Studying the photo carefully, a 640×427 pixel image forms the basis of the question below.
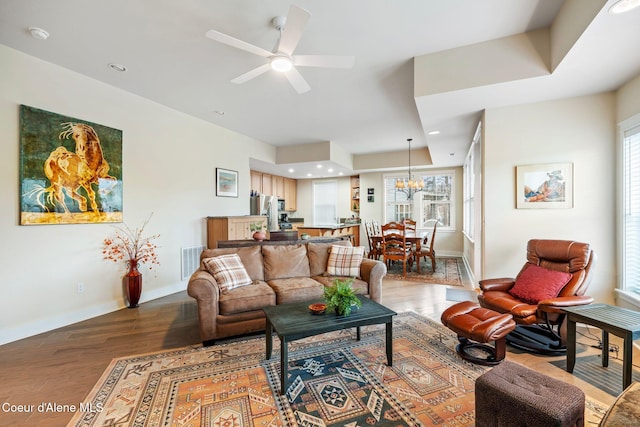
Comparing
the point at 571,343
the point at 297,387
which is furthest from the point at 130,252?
the point at 571,343

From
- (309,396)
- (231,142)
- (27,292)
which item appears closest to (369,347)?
(309,396)

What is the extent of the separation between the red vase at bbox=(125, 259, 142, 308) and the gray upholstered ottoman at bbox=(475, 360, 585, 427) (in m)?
3.94

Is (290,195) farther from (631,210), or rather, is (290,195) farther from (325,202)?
(631,210)

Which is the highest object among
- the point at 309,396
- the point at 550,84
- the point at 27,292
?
the point at 550,84

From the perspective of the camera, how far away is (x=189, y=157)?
4.60 m

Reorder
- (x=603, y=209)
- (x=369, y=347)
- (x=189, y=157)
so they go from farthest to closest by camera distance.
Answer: (x=189, y=157), (x=603, y=209), (x=369, y=347)

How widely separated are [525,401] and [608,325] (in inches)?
47.3

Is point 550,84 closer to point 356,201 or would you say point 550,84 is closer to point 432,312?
point 432,312

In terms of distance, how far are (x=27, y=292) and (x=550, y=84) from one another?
569 centimetres

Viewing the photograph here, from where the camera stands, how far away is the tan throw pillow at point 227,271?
9.52 feet

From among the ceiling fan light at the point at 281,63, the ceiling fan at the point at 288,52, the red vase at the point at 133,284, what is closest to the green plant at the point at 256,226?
the red vase at the point at 133,284

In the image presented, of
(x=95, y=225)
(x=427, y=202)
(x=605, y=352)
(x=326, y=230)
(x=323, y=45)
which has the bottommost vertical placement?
(x=605, y=352)

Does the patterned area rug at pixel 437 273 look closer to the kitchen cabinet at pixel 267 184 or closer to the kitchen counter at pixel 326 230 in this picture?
the kitchen counter at pixel 326 230

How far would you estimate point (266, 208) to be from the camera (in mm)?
6977
